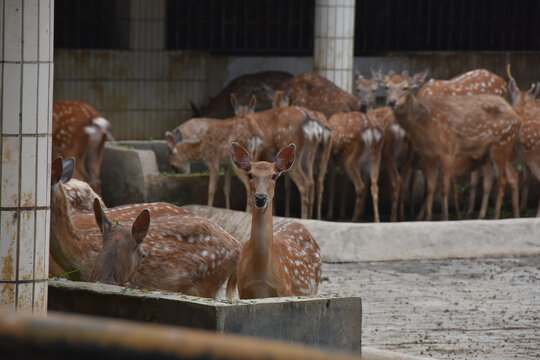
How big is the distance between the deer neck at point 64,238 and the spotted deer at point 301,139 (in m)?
6.08

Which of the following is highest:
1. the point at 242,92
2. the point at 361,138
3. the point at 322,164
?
the point at 242,92

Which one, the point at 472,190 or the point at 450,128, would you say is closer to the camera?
the point at 450,128

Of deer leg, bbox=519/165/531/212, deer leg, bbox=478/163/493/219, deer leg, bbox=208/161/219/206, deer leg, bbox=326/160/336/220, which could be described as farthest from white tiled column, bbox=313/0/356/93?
deer leg, bbox=519/165/531/212

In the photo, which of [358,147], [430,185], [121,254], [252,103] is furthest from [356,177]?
[121,254]

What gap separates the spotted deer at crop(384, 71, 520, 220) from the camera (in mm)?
12469

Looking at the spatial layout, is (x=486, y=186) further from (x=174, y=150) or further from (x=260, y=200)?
(x=260, y=200)

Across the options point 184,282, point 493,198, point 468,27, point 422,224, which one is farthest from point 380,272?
point 468,27

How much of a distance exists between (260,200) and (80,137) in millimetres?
6297

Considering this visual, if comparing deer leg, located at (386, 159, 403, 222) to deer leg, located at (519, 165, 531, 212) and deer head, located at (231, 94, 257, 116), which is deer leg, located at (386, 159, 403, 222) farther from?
deer head, located at (231, 94, 257, 116)

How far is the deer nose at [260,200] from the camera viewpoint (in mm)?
6004

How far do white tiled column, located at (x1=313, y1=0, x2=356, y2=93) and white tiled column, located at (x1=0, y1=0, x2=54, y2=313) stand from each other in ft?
30.2

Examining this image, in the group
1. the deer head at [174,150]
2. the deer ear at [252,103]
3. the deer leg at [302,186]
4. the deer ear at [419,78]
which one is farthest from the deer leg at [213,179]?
the deer ear at [419,78]

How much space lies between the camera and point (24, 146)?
4652mm

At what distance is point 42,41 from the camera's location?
4625 mm
